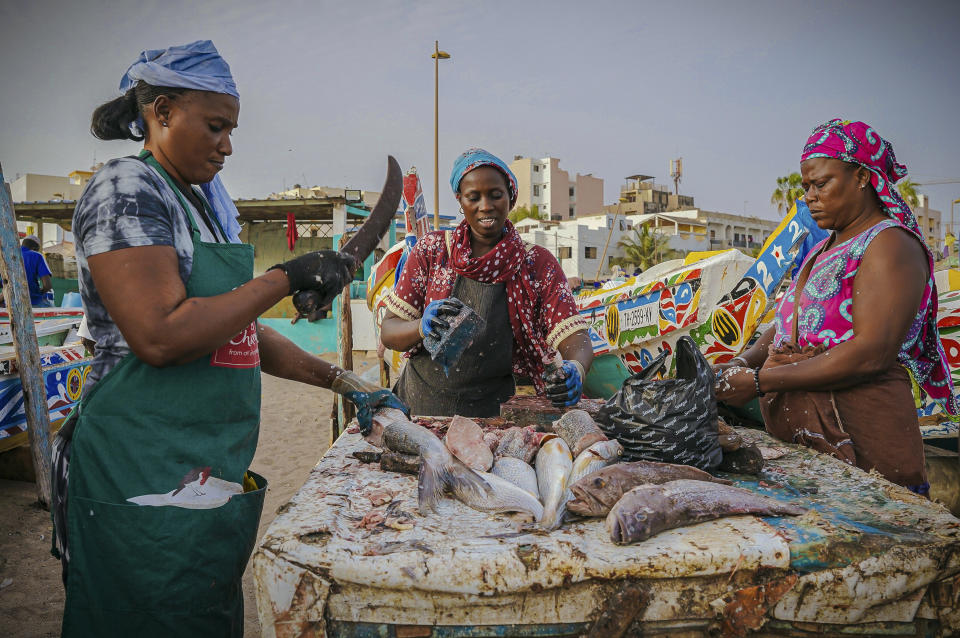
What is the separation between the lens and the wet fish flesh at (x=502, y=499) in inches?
59.1

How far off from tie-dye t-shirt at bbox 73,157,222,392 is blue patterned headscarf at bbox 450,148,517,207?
140 centimetres

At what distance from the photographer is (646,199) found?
163 feet

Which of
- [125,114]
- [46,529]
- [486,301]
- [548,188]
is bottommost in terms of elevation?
[46,529]

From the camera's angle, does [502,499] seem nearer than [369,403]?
Yes

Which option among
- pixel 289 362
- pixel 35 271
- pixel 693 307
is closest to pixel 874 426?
pixel 289 362

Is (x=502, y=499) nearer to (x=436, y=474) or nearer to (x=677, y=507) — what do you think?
(x=436, y=474)

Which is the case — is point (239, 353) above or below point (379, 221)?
below

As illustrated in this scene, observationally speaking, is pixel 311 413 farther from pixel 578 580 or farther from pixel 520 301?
pixel 578 580

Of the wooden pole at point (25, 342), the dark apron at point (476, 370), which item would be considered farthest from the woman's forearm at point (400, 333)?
the wooden pole at point (25, 342)

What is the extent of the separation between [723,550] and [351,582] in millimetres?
844

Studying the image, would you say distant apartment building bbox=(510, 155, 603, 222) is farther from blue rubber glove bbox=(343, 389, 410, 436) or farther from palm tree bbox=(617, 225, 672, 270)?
blue rubber glove bbox=(343, 389, 410, 436)

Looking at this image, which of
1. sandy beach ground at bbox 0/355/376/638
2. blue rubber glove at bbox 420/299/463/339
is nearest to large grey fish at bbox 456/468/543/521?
blue rubber glove at bbox 420/299/463/339

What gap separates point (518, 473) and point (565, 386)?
2.38ft

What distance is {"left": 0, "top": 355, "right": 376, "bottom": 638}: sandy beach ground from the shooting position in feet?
11.0
